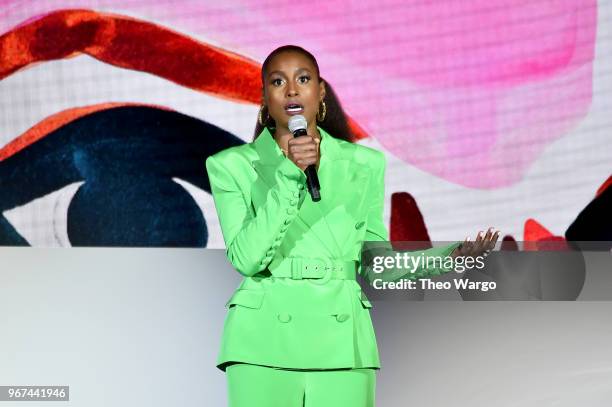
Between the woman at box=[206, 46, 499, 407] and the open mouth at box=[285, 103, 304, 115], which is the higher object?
the open mouth at box=[285, 103, 304, 115]

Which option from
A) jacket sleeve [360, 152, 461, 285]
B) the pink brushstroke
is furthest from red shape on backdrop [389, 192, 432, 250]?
jacket sleeve [360, 152, 461, 285]

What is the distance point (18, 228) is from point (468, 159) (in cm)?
158

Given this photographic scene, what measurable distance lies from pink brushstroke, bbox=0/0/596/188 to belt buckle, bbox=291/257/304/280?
145cm

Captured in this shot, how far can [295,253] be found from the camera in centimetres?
209

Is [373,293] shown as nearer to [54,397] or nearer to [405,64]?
→ [405,64]

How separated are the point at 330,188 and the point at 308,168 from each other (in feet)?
0.76

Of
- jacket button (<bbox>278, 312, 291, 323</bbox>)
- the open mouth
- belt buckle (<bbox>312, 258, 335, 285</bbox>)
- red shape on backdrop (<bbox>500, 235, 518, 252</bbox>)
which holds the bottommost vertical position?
jacket button (<bbox>278, 312, 291, 323</bbox>)

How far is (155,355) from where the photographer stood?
3449 millimetres

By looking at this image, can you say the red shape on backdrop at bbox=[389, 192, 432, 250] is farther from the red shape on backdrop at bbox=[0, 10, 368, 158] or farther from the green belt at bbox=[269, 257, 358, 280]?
the green belt at bbox=[269, 257, 358, 280]

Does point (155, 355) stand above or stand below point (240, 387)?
above

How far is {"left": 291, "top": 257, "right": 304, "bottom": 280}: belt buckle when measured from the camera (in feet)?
6.79

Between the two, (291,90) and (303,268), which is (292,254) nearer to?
(303,268)

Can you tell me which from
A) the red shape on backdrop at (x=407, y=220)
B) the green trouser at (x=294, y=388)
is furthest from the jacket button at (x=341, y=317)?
the red shape on backdrop at (x=407, y=220)

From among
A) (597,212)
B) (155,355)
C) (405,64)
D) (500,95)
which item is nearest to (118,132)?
(155,355)
